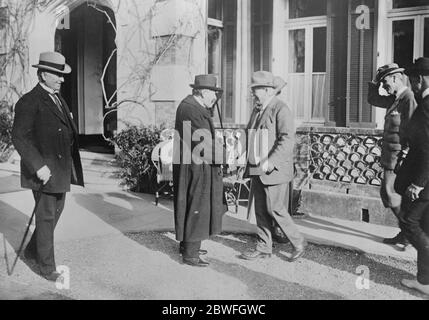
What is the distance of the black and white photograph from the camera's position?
4559 millimetres

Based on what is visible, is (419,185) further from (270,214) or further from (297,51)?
(297,51)

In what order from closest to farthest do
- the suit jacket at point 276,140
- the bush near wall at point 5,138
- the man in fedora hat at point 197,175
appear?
the man in fedora hat at point 197,175
the suit jacket at point 276,140
the bush near wall at point 5,138

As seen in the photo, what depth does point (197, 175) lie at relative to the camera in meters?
5.12

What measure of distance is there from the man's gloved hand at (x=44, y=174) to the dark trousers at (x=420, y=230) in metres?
3.22

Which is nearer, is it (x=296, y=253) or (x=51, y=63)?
(x=51, y=63)

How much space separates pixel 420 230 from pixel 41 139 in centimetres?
351

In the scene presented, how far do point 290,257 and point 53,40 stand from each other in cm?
832

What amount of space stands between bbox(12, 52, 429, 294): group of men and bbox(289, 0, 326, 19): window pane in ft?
9.91

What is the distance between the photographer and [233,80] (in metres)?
9.42

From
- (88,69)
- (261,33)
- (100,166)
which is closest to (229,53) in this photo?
(261,33)

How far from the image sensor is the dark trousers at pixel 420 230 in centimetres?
428

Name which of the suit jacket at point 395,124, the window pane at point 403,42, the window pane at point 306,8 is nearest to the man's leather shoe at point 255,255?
the suit jacket at point 395,124

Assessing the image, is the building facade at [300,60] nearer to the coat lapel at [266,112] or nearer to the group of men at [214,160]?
the group of men at [214,160]

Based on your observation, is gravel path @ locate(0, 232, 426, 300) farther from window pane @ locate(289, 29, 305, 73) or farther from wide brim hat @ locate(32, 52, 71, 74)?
window pane @ locate(289, 29, 305, 73)
